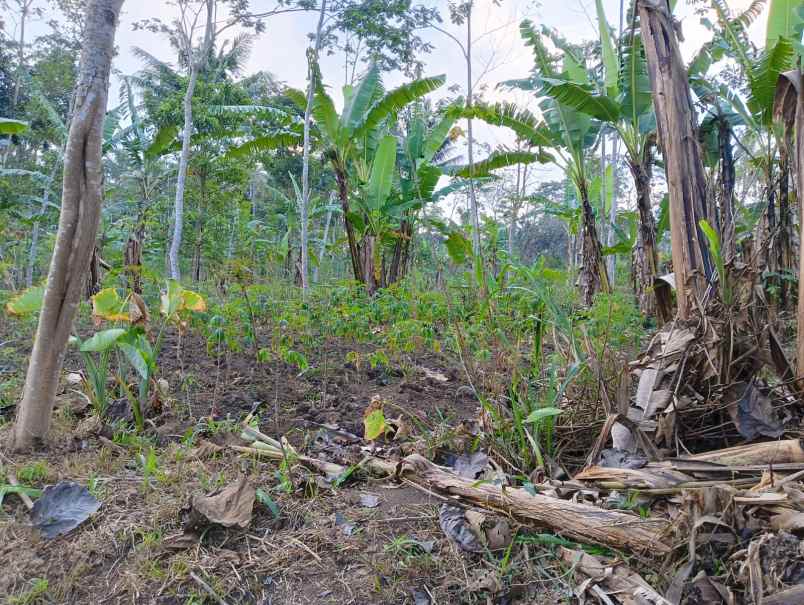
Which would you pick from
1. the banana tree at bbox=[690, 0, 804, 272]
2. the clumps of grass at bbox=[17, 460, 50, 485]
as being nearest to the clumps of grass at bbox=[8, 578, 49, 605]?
the clumps of grass at bbox=[17, 460, 50, 485]

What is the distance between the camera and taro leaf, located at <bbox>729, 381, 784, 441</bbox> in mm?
1927

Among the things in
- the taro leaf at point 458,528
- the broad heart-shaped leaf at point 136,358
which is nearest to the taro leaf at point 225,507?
the taro leaf at point 458,528

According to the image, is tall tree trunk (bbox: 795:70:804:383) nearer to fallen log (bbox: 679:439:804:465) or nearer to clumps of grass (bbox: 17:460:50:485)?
fallen log (bbox: 679:439:804:465)

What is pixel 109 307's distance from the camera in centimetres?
262

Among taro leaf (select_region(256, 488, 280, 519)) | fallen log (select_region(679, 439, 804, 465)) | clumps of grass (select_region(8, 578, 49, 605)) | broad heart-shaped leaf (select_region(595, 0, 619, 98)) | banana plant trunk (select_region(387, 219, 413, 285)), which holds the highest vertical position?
broad heart-shaped leaf (select_region(595, 0, 619, 98))

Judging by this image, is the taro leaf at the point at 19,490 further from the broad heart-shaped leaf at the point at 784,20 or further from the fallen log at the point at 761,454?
the broad heart-shaped leaf at the point at 784,20

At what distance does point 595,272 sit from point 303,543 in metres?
6.76

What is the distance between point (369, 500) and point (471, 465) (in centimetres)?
44

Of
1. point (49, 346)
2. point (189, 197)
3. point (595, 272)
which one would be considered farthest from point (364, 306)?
point (189, 197)

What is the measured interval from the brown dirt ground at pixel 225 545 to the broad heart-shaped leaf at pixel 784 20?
6.41 meters

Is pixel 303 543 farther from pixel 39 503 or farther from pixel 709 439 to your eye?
pixel 709 439

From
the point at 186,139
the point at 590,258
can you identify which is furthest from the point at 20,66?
the point at 590,258

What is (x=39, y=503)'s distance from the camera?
1.91m

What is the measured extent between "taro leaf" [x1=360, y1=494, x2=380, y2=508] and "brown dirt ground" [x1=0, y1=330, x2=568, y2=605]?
0.02 m
